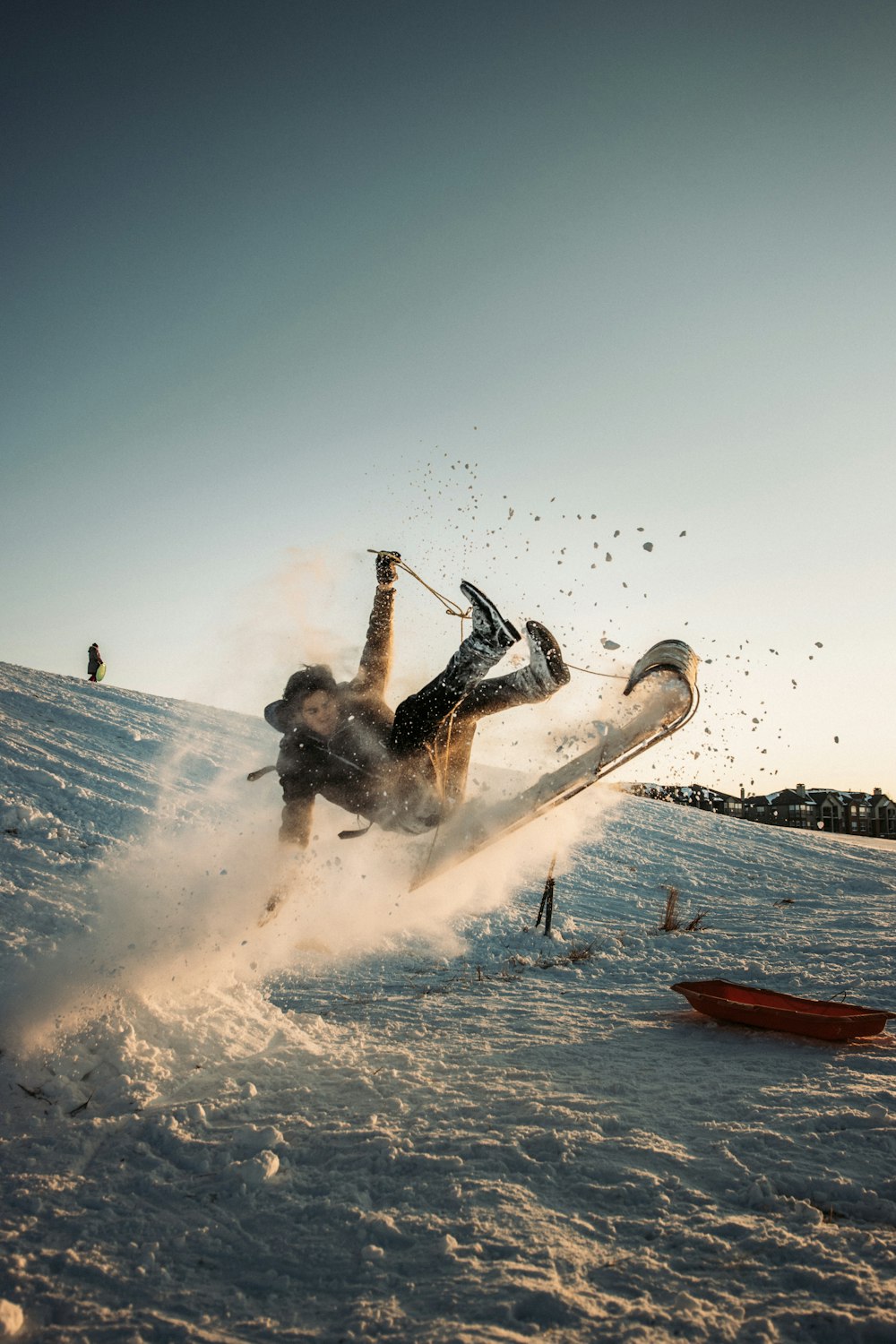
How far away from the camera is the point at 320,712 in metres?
6.09

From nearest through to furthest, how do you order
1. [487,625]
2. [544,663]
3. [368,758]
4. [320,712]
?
[487,625] < [544,663] < [368,758] < [320,712]

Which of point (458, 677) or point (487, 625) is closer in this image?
→ point (487, 625)

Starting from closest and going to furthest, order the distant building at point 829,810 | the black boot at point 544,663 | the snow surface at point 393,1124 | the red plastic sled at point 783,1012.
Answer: the snow surface at point 393,1124 < the red plastic sled at point 783,1012 < the black boot at point 544,663 < the distant building at point 829,810

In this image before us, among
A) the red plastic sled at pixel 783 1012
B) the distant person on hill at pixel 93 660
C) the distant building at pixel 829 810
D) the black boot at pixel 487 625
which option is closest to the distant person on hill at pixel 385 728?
the black boot at pixel 487 625

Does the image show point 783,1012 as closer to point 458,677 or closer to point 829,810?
point 458,677

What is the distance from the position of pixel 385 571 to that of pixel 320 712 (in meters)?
1.36

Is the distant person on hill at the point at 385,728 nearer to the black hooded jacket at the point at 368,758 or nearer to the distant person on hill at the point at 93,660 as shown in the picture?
the black hooded jacket at the point at 368,758

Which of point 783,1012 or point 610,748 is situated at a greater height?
point 610,748

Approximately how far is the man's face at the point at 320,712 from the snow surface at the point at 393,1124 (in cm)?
166

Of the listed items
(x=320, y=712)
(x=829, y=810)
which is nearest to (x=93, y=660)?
(x=320, y=712)

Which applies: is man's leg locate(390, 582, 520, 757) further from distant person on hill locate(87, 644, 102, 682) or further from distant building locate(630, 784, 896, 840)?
distant building locate(630, 784, 896, 840)

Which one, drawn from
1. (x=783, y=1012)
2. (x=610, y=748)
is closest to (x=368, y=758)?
(x=610, y=748)

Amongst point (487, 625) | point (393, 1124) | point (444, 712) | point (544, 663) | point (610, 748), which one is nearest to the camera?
point (393, 1124)

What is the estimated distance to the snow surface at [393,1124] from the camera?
235 centimetres
